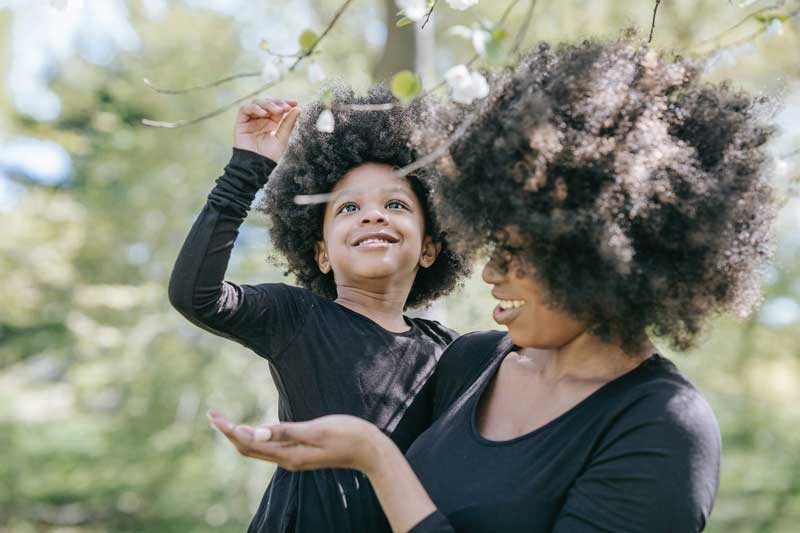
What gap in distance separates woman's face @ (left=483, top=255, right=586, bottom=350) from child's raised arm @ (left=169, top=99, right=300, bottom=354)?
2.37 ft

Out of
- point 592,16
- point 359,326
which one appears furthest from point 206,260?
point 592,16

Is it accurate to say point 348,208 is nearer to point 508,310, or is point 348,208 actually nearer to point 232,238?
point 232,238

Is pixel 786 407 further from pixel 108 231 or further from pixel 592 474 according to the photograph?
pixel 592 474

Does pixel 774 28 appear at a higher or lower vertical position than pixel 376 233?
higher

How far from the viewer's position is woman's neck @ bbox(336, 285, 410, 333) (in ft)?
8.75

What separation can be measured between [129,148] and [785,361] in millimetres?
7424

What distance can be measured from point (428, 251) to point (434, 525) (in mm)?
1183

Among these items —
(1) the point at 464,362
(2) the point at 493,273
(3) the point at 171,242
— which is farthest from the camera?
(3) the point at 171,242

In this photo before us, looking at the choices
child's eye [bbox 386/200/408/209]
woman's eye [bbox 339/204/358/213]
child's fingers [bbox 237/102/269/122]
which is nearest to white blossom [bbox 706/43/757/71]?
child's eye [bbox 386/200/408/209]

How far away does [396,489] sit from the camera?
5.87 feet

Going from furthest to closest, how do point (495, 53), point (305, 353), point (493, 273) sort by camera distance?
point (305, 353) → point (493, 273) → point (495, 53)

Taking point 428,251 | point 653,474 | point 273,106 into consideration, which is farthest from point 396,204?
point 653,474

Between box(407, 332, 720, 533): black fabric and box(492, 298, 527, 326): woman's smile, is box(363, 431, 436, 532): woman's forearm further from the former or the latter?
box(492, 298, 527, 326): woman's smile

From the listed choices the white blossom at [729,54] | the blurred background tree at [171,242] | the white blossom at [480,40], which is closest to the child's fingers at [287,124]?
the white blossom at [480,40]
